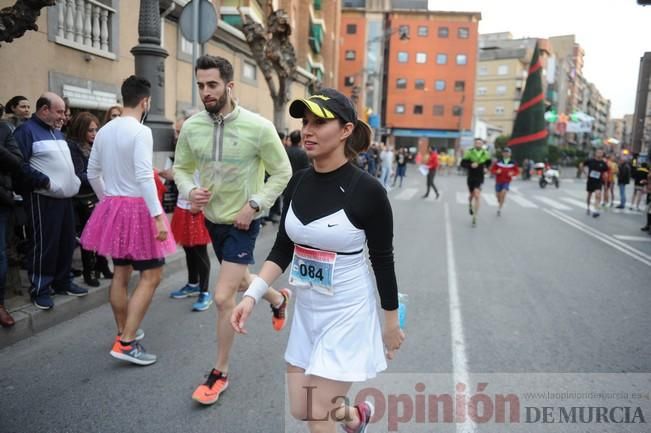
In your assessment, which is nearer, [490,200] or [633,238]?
[633,238]

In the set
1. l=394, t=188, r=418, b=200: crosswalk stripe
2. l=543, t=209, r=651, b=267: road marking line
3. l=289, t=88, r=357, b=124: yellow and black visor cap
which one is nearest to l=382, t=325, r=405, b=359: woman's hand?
l=289, t=88, r=357, b=124: yellow and black visor cap

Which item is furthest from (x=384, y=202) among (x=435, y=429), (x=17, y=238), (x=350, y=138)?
(x=17, y=238)

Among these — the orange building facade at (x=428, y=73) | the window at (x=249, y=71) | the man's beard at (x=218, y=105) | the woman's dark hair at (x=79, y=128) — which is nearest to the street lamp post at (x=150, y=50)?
the woman's dark hair at (x=79, y=128)

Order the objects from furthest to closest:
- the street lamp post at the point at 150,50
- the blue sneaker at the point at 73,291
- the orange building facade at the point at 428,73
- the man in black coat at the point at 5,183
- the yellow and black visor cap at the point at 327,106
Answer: the orange building facade at the point at 428,73 → the street lamp post at the point at 150,50 → the blue sneaker at the point at 73,291 → the man in black coat at the point at 5,183 → the yellow and black visor cap at the point at 327,106

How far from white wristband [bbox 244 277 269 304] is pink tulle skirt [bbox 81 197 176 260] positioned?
150cm

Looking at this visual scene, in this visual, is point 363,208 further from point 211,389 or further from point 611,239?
point 611,239

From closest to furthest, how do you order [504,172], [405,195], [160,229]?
1. [160,229]
2. [504,172]
3. [405,195]

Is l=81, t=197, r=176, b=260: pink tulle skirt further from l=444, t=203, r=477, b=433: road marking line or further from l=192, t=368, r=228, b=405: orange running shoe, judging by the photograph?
l=444, t=203, r=477, b=433: road marking line

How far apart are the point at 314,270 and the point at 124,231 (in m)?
1.90

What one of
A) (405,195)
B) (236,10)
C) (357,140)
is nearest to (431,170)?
(405,195)

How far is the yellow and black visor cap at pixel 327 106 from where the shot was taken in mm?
2086

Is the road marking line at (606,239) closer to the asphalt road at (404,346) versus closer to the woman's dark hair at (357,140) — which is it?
the asphalt road at (404,346)

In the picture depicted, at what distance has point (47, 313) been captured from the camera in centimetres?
438

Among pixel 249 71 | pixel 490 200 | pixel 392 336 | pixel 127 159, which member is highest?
pixel 249 71
